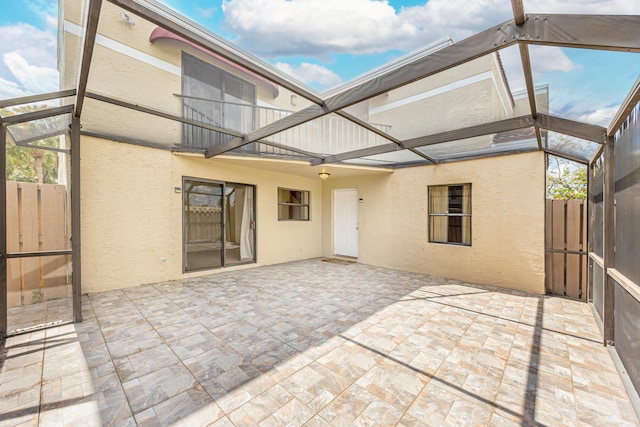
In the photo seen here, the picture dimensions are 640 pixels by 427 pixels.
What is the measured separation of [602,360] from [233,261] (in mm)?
6439

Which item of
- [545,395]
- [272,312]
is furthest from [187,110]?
[545,395]

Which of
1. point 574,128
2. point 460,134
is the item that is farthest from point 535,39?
point 460,134

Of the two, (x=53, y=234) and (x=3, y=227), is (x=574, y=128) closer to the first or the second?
(x=3, y=227)

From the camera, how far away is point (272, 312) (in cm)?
362

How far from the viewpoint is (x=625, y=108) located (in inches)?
85.1

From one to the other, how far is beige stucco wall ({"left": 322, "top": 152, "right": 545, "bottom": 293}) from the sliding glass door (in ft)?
10.1

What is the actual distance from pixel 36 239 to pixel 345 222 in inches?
256

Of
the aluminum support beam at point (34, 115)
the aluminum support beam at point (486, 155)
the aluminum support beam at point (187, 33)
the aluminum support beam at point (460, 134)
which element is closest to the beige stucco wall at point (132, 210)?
the aluminum support beam at point (34, 115)

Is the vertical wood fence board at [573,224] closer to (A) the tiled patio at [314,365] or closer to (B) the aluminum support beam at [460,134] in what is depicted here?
(A) the tiled patio at [314,365]

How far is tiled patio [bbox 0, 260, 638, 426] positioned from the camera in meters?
1.80

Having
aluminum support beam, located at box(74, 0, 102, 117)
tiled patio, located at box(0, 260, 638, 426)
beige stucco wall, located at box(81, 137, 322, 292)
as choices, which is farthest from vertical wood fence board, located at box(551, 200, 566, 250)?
beige stucco wall, located at box(81, 137, 322, 292)

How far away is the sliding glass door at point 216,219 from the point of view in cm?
612

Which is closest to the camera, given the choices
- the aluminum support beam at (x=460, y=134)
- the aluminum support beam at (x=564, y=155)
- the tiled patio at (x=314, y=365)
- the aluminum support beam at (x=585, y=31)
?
the aluminum support beam at (x=585, y=31)

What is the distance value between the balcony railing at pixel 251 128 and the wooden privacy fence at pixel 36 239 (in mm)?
2453
